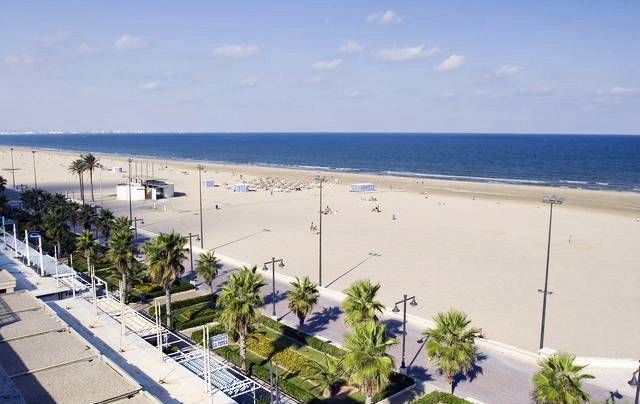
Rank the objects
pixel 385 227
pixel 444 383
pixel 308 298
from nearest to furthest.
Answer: pixel 444 383, pixel 308 298, pixel 385 227

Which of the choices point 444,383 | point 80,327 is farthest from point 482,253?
point 80,327

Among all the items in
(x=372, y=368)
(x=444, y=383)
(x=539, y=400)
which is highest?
(x=372, y=368)

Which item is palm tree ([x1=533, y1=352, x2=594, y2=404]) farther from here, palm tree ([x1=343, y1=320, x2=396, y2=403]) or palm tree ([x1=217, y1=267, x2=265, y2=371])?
palm tree ([x1=217, y1=267, x2=265, y2=371])

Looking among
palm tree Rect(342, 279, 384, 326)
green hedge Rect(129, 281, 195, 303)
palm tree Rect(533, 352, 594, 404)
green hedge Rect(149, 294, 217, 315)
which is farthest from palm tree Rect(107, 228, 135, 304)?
palm tree Rect(533, 352, 594, 404)

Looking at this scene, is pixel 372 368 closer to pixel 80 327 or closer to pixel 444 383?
pixel 444 383

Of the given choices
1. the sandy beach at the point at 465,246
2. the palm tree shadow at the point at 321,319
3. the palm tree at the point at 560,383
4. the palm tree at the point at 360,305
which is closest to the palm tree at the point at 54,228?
the sandy beach at the point at 465,246

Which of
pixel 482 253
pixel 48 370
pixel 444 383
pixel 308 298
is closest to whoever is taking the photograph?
pixel 48 370
